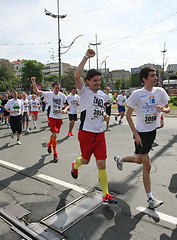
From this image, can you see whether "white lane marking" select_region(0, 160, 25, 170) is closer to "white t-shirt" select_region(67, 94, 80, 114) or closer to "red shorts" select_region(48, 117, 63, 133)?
"red shorts" select_region(48, 117, 63, 133)

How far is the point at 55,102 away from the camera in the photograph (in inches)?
231

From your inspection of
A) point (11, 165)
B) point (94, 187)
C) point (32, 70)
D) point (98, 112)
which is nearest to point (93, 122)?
point (98, 112)

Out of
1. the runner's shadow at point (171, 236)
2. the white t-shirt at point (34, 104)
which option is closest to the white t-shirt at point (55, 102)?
the runner's shadow at point (171, 236)

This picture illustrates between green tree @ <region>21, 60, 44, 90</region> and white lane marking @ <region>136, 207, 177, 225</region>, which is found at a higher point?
green tree @ <region>21, 60, 44, 90</region>

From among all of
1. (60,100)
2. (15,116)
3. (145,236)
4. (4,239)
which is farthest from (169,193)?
(15,116)

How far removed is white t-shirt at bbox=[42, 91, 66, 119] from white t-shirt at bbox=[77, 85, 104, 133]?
2.43 metres

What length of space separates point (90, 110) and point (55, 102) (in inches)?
105

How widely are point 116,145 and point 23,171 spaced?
3.21 meters

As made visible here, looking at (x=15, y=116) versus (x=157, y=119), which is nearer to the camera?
(x=157, y=119)

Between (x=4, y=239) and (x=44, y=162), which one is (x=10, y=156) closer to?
(x=44, y=162)

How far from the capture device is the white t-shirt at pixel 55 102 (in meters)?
5.76

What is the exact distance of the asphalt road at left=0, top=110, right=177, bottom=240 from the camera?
2.72 metres

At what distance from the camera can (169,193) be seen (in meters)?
A: 3.62

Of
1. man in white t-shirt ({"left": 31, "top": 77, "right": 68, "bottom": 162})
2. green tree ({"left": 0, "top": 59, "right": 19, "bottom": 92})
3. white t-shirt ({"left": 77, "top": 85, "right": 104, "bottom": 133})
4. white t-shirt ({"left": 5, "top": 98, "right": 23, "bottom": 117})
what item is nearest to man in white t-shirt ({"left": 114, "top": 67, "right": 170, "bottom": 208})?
white t-shirt ({"left": 77, "top": 85, "right": 104, "bottom": 133})
